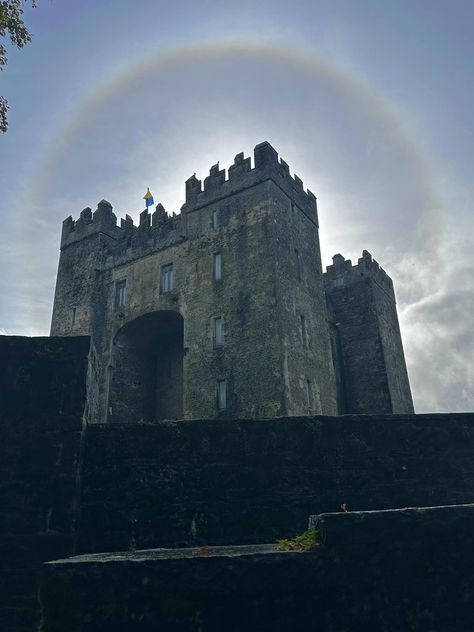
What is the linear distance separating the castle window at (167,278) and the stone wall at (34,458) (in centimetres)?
1767

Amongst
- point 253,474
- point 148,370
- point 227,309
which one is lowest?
point 253,474

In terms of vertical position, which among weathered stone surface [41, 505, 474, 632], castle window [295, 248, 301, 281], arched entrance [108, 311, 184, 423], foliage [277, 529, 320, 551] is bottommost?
weathered stone surface [41, 505, 474, 632]

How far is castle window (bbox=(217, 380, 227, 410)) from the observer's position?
70.5 feet

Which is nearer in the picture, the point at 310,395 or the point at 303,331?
the point at 310,395

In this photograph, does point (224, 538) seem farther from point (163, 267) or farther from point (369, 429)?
point (163, 267)

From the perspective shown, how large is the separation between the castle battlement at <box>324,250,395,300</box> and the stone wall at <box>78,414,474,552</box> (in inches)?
970

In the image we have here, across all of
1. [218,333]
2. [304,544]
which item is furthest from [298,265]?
[304,544]

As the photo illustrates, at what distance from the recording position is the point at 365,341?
30.9 meters

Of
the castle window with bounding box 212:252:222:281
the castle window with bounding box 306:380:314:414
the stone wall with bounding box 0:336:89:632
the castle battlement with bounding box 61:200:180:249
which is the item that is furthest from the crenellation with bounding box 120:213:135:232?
the stone wall with bounding box 0:336:89:632

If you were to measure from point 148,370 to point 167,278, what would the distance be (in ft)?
17.9

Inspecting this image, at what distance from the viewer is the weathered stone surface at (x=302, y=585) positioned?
3.41 metres

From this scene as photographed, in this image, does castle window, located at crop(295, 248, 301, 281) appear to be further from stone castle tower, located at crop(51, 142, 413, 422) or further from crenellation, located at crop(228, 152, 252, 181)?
crenellation, located at crop(228, 152, 252, 181)

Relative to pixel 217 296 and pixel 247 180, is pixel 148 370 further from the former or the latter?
pixel 247 180

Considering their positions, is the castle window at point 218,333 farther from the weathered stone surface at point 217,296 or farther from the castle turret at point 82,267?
the castle turret at point 82,267
